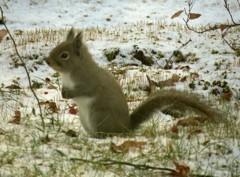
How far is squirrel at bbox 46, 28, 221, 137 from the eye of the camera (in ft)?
13.2

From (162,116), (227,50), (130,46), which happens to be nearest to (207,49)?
(227,50)

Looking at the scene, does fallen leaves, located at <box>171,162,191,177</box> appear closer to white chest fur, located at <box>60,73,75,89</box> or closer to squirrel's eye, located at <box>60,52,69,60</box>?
white chest fur, located at <box>60,73,75,89</box>

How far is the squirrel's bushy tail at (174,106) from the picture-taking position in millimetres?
3878

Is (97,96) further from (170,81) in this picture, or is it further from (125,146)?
(170,81)

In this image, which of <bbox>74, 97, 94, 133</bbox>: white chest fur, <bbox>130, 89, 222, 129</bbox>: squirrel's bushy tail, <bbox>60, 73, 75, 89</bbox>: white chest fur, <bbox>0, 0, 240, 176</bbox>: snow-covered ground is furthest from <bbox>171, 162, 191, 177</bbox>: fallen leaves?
<bbox>60, 73, 75, 89</bbox>: white chest fur

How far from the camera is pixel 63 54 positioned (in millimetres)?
4141

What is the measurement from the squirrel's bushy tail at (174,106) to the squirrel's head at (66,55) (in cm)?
83

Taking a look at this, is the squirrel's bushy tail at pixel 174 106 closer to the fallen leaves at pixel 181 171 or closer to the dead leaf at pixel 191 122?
the dead leaf at pixel 191 122

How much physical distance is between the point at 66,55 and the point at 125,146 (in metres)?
1.28

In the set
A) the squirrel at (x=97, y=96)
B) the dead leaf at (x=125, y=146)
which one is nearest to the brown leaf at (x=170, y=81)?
the squirrel at (x=97, y=96)

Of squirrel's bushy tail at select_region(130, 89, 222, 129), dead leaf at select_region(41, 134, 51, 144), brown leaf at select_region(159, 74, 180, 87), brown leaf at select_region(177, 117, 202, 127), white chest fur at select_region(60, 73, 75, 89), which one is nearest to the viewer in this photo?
dead leaf at select_region(41, 134, 51, 144)

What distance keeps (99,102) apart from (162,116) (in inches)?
51.5

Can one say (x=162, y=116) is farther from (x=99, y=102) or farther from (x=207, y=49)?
(x=207, y=49)

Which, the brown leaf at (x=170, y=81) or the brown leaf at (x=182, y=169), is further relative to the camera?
the brown leaf at (x=170, y=81)
